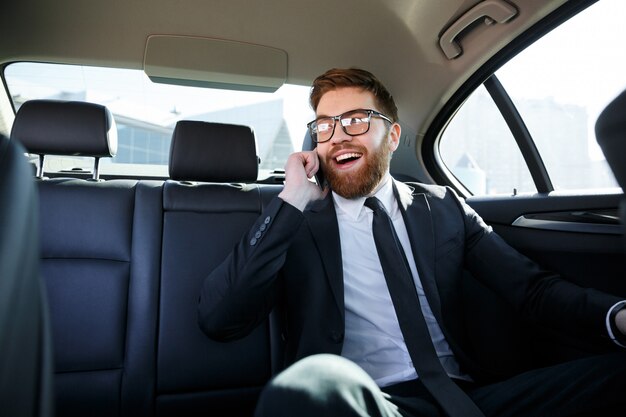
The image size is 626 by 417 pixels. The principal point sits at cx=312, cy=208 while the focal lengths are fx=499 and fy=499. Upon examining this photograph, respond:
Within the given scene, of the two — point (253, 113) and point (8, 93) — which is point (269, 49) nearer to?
point (253, 113)

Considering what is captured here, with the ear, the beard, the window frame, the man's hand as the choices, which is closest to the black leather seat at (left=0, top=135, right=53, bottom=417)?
the man's hand

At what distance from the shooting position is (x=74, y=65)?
7.95 feet

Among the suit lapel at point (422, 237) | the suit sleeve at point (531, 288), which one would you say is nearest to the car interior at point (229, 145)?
the suit sleeve at point (531, 288)

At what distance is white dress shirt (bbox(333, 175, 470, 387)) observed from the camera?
142 cm

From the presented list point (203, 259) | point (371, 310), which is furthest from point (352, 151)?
point (203, 259)

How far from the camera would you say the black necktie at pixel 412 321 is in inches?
48.1

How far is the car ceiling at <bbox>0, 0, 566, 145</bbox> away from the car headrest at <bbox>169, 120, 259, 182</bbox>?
0.67m

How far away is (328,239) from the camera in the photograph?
153cm

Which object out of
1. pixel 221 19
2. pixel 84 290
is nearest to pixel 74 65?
pixel 221 19

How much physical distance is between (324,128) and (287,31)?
0.94m

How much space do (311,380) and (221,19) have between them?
6.41ft

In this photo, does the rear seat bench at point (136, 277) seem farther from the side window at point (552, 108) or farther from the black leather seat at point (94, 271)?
the side window at point (552, 108)

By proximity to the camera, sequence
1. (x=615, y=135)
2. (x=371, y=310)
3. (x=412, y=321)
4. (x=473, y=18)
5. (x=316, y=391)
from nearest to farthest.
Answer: (x=615, y=135) < (x=316, y=391) < (x=412, y=321) < (x=371, y=310) < (x=473, y=18)

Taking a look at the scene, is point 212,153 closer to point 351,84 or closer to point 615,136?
point 351,84
